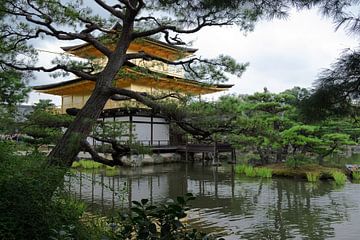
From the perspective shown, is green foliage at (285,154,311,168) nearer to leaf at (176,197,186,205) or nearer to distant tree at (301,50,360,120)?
distant tree at (301,50,360,120)

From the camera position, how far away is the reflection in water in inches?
235

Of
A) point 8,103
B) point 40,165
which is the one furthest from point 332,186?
point 40,165

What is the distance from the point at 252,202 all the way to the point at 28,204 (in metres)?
6.80

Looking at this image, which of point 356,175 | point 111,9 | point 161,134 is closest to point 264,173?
point 356,175

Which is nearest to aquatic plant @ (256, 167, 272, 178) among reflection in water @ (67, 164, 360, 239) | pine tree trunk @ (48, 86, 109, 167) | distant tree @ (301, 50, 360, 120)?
reflection in water @ (67, 164, 360, 239)

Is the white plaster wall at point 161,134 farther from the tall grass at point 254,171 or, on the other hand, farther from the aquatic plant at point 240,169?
the tall grass at point 254,171

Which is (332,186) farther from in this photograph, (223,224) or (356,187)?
(223,224)

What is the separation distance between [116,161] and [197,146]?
1284cm

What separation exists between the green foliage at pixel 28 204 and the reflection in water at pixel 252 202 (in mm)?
902

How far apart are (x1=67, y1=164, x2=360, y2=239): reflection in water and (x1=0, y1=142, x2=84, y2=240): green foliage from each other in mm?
902

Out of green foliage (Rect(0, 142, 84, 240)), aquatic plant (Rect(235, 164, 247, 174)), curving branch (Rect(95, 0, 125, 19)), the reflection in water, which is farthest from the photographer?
aquatic plant (Rect(235, 164, 247, 174))

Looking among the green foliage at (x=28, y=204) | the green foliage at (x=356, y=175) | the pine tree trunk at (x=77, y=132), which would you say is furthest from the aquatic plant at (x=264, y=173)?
the green foliage at (x=28, y=204)

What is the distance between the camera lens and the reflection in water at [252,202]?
5.97 metres

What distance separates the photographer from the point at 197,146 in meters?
17.5
